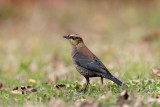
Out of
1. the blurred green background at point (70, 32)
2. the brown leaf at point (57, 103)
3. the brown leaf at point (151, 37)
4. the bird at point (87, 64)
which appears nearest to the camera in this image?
the brown leaf at point (57, 103)

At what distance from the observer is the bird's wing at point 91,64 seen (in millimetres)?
8654

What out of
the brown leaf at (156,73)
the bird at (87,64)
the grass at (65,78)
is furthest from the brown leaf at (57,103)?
the brown leaf at (156,73)

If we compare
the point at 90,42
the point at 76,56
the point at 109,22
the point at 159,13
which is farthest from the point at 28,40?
the point at 76,56

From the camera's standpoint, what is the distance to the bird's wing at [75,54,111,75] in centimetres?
865

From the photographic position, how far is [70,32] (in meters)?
19.8

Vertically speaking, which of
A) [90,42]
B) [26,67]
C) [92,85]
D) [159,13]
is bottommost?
[92,85]

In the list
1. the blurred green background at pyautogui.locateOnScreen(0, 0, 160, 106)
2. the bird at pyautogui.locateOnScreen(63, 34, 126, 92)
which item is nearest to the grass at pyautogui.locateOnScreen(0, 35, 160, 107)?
the blurred green background at pyautogui.locateOnScreen(0, 0, 160, 106)

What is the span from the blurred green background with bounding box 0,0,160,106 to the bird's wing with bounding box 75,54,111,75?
1624 millimetres

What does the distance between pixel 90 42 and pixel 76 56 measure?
27.5ft

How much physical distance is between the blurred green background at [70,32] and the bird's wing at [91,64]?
162cm

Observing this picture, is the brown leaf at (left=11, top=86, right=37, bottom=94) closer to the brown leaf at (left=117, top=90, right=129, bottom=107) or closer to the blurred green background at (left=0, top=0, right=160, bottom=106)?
the blurred green background at (left=0, top=0, right=160, bottom=106)

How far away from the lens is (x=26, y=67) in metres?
13.7

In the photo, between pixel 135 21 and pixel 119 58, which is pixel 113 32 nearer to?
pixel 135 21

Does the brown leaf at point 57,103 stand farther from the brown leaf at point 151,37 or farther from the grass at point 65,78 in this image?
the brown leaf at point 151,37
